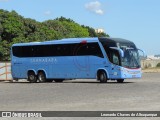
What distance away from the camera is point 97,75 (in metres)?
34.2

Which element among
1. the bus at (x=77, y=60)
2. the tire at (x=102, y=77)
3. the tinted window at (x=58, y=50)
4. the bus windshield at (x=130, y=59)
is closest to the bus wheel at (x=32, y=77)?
the bus at (x=77, y=60)

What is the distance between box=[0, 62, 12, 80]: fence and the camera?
42719 millimetres

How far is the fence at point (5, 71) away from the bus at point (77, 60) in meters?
3.20

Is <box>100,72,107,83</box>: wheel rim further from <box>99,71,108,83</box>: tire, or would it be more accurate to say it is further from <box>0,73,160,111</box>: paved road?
<box>0,73,160,111</box>: paved road

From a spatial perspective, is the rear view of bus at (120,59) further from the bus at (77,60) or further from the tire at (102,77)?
the tire at (102,77)

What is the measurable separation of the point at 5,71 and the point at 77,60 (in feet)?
33.1

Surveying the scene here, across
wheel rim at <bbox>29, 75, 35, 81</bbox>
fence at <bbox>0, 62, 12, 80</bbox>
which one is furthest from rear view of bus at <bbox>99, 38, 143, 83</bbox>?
fence at <bbox>0, 62, 12, 80</bbox>

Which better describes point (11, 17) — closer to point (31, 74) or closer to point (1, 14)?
point (1, 14)

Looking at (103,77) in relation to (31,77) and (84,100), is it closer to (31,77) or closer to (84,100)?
(31,77)

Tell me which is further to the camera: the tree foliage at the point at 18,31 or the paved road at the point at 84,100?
the tree foliage at the point at 18,31

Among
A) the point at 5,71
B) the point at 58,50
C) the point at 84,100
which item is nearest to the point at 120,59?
the point at 58,50

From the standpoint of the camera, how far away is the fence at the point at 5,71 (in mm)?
42719

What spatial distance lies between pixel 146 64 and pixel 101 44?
66089mm

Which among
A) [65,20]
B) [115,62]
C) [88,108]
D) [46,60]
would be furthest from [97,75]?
[65,20]
